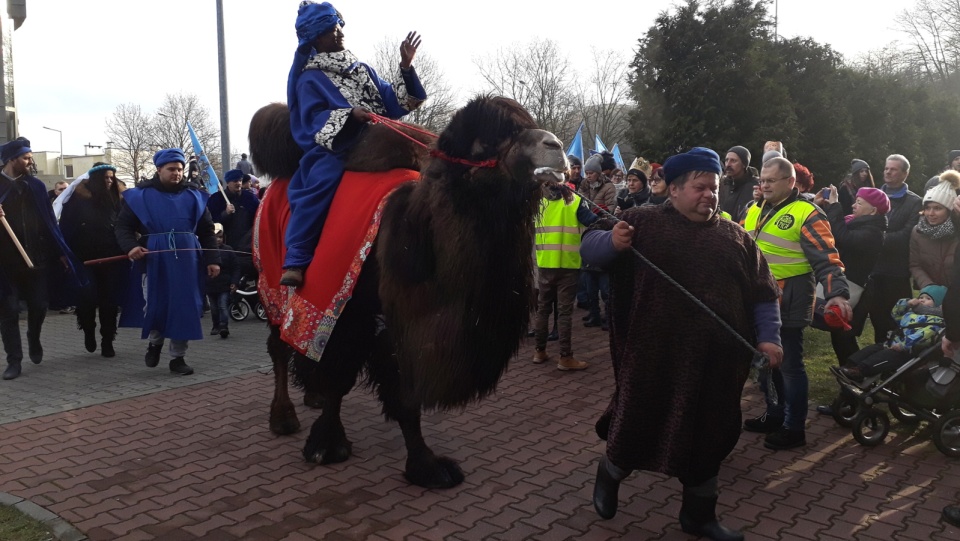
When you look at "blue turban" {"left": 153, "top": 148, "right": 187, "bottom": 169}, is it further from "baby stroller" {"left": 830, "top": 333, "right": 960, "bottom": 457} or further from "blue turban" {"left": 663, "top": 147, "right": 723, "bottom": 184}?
"baby stroller" {"left": 830, "top": 333, "right": 960, "bottom": 457}

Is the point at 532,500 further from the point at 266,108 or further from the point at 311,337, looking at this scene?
the point at 266,108

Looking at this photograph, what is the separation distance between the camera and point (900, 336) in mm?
5633

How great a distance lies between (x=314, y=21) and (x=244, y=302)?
780 cm

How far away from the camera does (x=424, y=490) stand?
4.52 m

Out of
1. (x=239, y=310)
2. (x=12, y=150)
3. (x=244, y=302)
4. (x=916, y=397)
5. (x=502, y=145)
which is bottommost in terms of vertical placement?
(x=239, y=310)

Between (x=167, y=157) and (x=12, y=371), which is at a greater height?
(x=167, y=157)

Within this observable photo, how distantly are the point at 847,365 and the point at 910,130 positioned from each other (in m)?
24.9

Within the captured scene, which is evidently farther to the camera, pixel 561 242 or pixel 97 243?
pixel 97 243

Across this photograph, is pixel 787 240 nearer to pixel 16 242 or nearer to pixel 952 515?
pixel 952 515

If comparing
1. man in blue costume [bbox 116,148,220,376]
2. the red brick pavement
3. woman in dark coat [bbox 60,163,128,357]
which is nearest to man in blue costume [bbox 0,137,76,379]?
woman in dark coat [bbox 60,163,128,357]

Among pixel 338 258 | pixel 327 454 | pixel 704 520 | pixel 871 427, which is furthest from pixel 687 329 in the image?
pixel 871 427

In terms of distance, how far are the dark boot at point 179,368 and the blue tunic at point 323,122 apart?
3597mm

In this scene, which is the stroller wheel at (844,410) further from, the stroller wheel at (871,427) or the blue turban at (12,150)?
the blue turban at (12,150)

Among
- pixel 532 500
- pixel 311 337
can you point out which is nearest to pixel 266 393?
pixel 311 337
